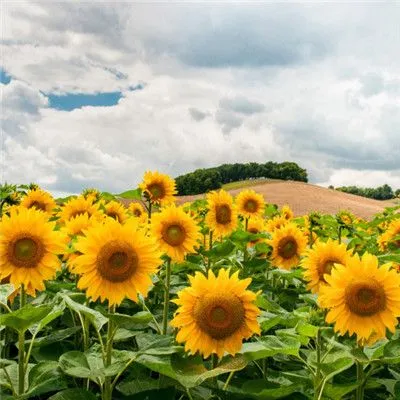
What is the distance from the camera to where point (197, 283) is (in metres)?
3.07

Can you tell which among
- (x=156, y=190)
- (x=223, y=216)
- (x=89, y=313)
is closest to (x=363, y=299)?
(x=89, y=313)

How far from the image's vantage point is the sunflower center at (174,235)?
4566 millimetres

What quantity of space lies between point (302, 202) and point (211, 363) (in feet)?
127

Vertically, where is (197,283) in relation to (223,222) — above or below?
below

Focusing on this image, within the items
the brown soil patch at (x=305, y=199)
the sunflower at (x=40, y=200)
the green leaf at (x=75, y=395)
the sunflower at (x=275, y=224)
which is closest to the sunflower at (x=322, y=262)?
the green leaf at (x=75, y=395)

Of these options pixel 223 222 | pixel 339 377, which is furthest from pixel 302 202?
pixel 339 377

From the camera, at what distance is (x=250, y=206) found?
7957mm

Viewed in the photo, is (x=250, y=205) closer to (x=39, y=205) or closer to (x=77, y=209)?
(x=39, y=205)

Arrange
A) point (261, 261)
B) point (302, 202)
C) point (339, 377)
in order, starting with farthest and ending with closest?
point (302, 202), point (261, 261), point (339, 377)

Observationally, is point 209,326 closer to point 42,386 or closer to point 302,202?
point 42,386

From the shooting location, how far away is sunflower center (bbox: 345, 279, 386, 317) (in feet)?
10.6

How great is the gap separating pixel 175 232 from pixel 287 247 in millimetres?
1666

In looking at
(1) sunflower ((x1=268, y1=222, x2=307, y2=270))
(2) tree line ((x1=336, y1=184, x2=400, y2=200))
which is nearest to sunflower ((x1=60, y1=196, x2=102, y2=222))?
(1) sunflower ((x1=268, y1=222, x2=307, y2=270))

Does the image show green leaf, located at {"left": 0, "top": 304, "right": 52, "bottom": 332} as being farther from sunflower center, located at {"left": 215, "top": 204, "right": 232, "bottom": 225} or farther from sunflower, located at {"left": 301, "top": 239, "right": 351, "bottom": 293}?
sunflower center, located at {"left": 215, "top": 204, "right": 232, "bottom": 225}
